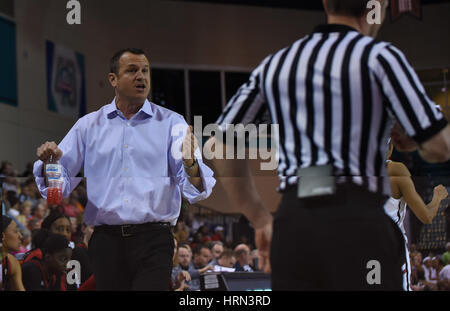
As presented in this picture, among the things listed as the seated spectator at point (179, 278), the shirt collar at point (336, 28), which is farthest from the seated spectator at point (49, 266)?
the shirt collar at point (336, 28)

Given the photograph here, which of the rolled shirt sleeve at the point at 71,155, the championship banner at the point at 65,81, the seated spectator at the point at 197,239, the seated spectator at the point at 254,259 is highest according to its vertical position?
the championship banner at the point at 65,81

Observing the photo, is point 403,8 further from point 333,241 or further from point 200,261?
point 333,241

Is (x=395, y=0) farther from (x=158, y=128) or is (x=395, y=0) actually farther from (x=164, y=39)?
(x=158, y=128)

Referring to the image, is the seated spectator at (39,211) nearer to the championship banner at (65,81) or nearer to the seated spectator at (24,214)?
the seated spectator at (24,214)

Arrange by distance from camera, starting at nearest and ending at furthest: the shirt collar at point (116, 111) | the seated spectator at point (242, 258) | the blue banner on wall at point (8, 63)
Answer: the seated spectator at point (242, 258) → the shirt collar at point (116, 111) → the blue banner on wall at point (8, 63)

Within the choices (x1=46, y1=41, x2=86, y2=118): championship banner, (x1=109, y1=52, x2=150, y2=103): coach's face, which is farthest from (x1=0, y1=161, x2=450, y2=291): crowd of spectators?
(x1=46, y1=41, x2=86, y2=118): championship banner

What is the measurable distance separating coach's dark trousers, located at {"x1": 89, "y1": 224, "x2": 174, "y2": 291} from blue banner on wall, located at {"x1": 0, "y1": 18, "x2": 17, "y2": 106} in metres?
8.14

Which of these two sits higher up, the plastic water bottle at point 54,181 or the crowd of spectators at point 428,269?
the plastic water bottle at point 54,181

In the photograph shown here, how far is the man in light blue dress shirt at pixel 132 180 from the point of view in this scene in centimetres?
266

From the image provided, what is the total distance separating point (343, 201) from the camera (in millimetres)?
1683

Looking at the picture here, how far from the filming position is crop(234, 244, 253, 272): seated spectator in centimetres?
241

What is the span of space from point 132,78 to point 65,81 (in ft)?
29.3

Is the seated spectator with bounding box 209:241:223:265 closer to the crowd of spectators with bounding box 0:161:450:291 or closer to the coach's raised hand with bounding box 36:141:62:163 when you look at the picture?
the crowd of spectators with bounding box 0:161:450:291

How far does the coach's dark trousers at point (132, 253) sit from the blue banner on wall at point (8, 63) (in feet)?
26.7
